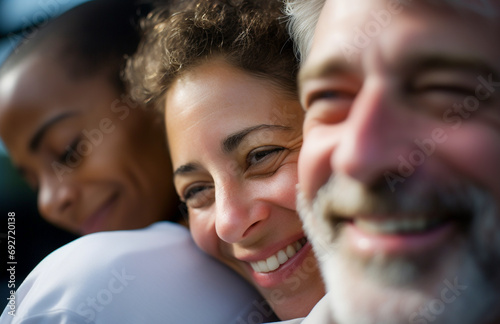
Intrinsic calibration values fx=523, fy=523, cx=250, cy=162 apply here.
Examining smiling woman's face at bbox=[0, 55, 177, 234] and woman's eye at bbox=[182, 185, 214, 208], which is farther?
smiling woman's face at bbox=[0, 55, 177, 234]

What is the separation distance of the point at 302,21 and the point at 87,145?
74cm

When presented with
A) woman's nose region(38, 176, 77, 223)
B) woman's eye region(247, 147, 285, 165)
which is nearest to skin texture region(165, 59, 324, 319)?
woman's eye region(247, 147, 285, 165)

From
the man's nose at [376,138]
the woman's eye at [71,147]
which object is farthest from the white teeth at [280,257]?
the woman's eye at [71,147]

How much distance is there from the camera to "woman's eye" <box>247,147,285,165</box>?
Result: 2.89 feet

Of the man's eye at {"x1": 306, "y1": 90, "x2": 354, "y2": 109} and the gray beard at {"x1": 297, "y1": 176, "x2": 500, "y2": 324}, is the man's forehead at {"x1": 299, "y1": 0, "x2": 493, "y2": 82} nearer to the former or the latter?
the man's eye at {"x1": 306, "y1": 90, "x2": 354, "y2": 109}

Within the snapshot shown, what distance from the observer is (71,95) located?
138cm

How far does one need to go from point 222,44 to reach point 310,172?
404 millimetres

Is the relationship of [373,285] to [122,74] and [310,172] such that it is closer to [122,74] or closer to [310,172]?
[310,172]

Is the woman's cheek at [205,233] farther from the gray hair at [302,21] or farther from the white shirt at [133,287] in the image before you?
the gray hair at [302,21]

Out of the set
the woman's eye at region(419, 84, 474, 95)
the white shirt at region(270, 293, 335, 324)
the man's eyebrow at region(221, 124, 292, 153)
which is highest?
the woman's eye at region(419, 84, 474, 95)

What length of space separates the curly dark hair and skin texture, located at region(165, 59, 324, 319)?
3 centimetres

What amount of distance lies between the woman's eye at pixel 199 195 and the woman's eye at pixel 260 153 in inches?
4.4

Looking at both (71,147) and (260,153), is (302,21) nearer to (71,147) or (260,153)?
(260,153)

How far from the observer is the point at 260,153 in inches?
35.1
